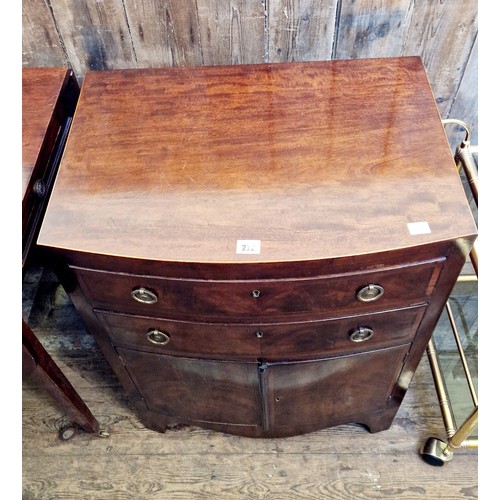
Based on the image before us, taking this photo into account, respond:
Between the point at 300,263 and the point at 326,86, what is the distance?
367mm

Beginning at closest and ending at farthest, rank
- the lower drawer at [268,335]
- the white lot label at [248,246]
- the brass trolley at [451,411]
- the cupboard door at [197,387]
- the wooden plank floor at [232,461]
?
the white lot label at [248,246] < the lower drawer at [268,335] < the cupboard door at [197,387] < the brass trolley at [451,411] < the wooden plank floor at [232,461]

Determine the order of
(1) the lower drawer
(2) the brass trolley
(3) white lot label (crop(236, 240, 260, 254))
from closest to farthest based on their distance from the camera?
1. (3) white lot label (crop(236, 240, 260, 254))
2. (1) the lower drawer
3. (2) the brass trolley

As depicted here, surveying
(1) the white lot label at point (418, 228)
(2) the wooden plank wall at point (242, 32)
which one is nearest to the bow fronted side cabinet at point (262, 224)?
(1) the white lot label at point (418, 228)

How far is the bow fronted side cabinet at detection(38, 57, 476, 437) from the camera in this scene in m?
0.71

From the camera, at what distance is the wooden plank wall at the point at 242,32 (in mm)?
975

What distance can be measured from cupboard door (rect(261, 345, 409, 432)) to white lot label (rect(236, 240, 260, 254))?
29 centimetres

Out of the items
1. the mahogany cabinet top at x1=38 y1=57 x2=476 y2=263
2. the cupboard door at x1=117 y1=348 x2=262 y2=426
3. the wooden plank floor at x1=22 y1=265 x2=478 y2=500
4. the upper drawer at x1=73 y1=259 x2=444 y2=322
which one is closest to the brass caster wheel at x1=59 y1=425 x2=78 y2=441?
the wooden plank floor at x1=22 y1=265 x2=478 y2=500

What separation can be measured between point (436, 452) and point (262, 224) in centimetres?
76

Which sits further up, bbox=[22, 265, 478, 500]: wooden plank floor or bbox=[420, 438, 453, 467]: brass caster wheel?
bbox=[420, 438, 453, 467]: brass caster wheel

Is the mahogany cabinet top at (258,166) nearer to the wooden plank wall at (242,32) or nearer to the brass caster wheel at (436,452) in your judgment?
the wooden plank wall at (242,32)

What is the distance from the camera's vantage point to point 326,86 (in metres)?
0.88

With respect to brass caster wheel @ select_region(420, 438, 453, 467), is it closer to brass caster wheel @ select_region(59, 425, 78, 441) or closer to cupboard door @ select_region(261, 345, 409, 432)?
cupboard door @ select_region(261, 345, 409, 432)

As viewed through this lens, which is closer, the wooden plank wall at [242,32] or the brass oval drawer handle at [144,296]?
the brass oval drawer handle at [144,296]

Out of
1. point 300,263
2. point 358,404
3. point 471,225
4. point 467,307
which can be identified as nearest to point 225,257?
point 300,263
